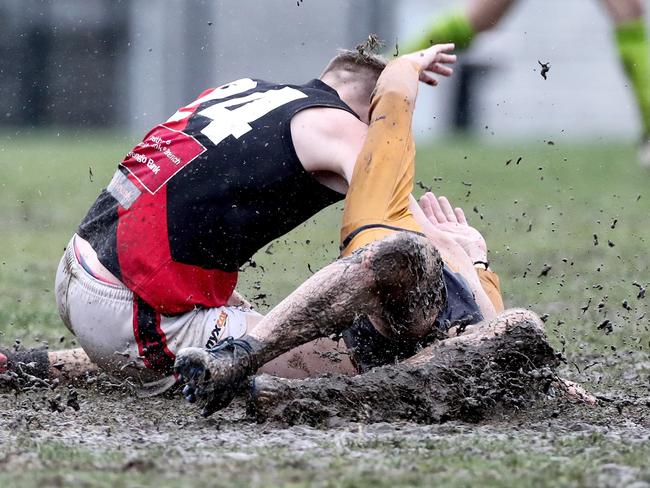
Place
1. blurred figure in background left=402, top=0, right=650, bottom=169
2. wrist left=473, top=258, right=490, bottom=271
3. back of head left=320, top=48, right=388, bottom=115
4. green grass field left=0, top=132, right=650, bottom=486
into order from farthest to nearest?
1. blurred figure in background left=402, top=0, right=650, bottom=169
2. wrist left=473, top=258, right=490, bottom=271
3. back of head left=320, top=48, right=388, bottom=115
4. green grass field left=0, top=132, right=650, bottom=486

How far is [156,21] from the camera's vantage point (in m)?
23.1

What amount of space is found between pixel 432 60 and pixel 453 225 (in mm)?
822

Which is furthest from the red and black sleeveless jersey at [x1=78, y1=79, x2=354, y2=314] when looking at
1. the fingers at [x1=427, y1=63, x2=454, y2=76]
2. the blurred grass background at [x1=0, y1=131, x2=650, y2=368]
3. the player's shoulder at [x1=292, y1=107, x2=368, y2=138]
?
the blurred grass background at [x1=0, y1=131, x2=650, y2=368]

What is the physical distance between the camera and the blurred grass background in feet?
20.7

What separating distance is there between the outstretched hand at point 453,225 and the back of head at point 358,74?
77cm

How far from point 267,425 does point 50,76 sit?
19.8m

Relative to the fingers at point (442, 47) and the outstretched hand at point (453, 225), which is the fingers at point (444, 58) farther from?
the outstretched hand at point (453, 225)

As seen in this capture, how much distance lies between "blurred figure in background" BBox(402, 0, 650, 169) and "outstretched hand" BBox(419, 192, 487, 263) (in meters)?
0.79

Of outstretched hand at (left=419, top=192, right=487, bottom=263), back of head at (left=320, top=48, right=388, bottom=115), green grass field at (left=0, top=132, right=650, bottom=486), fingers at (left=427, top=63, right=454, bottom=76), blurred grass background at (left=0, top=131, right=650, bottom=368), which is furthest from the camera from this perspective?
blurred grass background at (left=0, top=131, right=650, bottom=368)

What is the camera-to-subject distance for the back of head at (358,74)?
4555mm

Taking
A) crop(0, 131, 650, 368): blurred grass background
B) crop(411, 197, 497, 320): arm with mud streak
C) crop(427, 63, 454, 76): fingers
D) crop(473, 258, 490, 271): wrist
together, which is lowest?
crop(0, 131, 650, 368): blurred grass background

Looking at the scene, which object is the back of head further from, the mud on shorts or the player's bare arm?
the mud on shorts

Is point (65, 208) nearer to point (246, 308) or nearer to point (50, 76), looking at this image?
point (246, 308)

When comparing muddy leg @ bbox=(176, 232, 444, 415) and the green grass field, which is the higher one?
muddy leg @ bbox=(176, 232, 444, 415)
